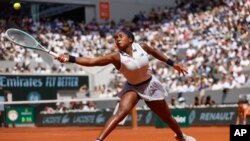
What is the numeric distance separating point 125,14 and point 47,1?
6062mm

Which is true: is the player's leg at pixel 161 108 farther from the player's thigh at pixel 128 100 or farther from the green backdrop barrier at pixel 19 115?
the green backdrop barrier at pixel 19 115

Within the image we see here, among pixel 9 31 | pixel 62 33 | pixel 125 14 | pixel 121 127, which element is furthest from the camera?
pixel 125 14

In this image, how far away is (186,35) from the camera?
34.6 meters

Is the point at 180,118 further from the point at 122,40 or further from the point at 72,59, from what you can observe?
the point at 72,59

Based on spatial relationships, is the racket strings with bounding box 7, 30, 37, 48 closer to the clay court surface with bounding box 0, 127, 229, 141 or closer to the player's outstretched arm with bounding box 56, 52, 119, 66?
the player's outstretched arm with bounding box 56, 52, 119, 66

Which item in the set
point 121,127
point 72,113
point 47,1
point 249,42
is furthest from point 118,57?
point 47,1

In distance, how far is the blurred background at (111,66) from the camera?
27.2 meters

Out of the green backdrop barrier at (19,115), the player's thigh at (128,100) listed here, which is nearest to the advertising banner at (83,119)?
the green backdrop barrier at (19,115)

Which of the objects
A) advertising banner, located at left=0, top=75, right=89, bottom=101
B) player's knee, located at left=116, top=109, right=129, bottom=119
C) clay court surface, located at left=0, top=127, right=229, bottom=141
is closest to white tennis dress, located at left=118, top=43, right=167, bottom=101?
player's knee, located at left=116, top=109, right=129, bottom=119

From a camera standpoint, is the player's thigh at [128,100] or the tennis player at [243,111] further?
the tennis player at [243,111]

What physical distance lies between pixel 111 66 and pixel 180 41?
407 centimetres

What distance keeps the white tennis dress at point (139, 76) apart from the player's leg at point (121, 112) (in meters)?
0.13

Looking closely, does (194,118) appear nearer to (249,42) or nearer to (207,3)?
(249,42)

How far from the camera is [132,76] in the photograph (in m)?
9.80
